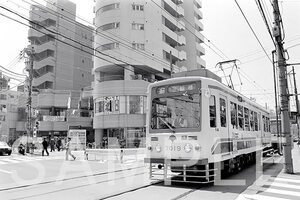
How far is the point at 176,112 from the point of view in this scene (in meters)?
8.93

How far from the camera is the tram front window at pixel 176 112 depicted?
28.3 ft

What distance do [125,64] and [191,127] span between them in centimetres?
2819

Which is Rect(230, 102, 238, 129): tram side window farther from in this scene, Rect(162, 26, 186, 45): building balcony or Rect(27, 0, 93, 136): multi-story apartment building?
Rect(27, 0, 93, 136): multi-story apartment building

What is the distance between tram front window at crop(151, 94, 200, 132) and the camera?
28.3 feet

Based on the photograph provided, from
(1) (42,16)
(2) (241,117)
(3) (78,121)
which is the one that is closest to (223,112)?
(2) (241,117)

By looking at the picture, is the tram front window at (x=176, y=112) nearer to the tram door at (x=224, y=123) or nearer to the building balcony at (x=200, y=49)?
the tram door at (x=224, y=123)


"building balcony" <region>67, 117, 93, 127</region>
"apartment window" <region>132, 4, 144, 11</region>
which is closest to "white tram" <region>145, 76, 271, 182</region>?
"apartment window" <region>132, 4, 144, 11</region>

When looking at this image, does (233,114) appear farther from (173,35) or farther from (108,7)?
(173,35)

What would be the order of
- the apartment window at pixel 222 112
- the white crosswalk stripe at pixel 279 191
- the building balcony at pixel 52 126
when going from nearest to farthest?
the white crosswalk stripe at pixel 279 191
the apartment window at pixel 222 112
the building balcony at pixel 52 126

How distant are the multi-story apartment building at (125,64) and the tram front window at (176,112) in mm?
25429

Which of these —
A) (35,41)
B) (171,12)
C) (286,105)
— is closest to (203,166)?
(286,105)

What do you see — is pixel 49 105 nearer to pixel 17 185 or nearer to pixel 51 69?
pixel 51 69

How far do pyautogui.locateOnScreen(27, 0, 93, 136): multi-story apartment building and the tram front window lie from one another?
4214 centimetres

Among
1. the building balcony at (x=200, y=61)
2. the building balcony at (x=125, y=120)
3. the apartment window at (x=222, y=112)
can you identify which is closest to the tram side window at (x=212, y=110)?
the apartment window at (x=222, y=112)
